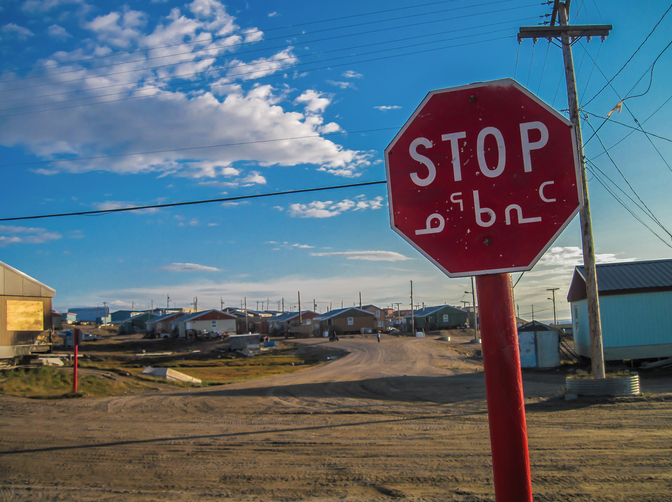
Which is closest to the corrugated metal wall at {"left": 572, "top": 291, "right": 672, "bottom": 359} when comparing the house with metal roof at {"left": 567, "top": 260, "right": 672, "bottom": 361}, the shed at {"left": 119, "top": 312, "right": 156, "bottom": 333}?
Answer: the house with metal roof at {"left": 567, "top": 260, "right": 672, "bottom": 361}

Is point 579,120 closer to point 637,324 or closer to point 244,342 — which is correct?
point 637,324

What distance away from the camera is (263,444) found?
7738mm

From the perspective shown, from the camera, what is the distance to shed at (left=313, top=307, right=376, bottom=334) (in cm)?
7638

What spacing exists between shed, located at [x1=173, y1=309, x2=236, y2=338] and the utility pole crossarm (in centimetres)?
6663

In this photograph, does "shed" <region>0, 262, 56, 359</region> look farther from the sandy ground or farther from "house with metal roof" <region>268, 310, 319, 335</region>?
"house with metal roof" <region>268, 310, 319, 335</region>

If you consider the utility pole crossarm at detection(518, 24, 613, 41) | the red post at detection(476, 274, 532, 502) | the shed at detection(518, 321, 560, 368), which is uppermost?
the utility pole crossarm at detection(518, 24, 613, 41)

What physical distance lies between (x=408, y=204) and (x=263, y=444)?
6.91 metres

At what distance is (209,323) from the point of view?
73.6m

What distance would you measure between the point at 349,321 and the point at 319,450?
7028 cm

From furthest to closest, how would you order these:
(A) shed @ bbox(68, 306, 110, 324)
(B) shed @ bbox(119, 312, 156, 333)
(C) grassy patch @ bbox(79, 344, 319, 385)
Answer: (A) shed @ bbox(68, 306, 110, 324), (B) shed @ bbox(119, 312, 156, 333), (C) grassy patch @ bbox(79, 344, 319, 385)

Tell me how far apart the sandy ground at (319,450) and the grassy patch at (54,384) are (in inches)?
104

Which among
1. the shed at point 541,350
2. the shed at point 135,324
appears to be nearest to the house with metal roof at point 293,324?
the shed at point 135,324

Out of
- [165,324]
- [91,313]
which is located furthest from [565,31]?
[91,313]

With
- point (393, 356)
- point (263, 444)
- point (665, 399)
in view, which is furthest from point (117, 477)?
point (393, 356)
